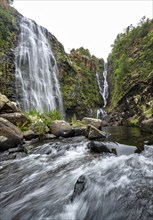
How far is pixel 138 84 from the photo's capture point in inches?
1179

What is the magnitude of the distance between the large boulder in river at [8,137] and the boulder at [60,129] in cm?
318

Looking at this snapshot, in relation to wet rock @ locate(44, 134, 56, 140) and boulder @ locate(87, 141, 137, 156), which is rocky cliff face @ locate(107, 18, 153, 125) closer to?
wet rock @ locate(44, 134, 56, 140)

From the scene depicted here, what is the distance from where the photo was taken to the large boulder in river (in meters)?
7.38

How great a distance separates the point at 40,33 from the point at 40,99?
47.2ft

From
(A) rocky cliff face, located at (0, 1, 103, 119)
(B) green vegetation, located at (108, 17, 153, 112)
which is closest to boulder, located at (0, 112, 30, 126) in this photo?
(A) rocky cliff face, located at (0, 1, 103, 119)

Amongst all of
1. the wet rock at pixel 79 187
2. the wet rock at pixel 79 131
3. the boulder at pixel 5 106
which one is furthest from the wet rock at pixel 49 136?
the wet rock at pixel 79 187

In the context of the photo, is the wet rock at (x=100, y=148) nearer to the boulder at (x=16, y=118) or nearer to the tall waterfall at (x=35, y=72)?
the boulder at (x=16, y=118)

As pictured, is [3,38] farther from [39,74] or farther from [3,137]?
[3,137]

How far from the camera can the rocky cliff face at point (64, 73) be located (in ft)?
72.7

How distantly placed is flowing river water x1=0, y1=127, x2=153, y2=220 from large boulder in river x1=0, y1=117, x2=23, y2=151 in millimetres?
1372

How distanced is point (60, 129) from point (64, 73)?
23.1 metres

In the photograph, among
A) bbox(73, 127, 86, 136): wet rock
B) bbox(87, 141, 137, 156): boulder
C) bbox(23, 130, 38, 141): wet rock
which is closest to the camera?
bbox(87, 141, 137, 156): boulder

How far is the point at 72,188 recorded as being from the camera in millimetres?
4105

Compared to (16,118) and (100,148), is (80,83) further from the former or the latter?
(100,148)
